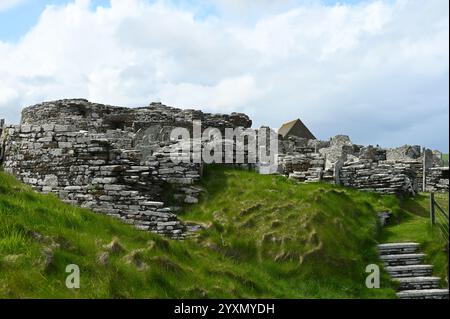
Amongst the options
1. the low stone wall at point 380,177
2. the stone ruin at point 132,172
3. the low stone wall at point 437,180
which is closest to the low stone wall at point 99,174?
the stone ruin at point 132,172

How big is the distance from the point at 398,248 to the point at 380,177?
593 cm

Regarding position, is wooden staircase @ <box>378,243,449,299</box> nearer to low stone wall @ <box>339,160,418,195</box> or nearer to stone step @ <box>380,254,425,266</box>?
stone step @ <box>380,254,425,266</box>

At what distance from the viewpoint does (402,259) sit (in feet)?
47.0

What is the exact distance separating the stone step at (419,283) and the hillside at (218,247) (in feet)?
1.24

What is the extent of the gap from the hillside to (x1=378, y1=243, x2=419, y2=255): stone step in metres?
0.34

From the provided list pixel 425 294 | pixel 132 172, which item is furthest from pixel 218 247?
pixel 425 294

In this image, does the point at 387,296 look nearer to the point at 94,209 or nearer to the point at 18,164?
the point at 94,209

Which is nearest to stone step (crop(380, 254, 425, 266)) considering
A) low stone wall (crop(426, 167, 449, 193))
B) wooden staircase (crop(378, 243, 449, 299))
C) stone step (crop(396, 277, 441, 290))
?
Answer: wooden staircase (crop(378, 243, 449, 299))

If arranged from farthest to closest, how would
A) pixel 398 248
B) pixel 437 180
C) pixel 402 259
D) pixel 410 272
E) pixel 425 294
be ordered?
pixel 437 180, pixel 398 248, pixel 402 259, pixel 410 272, pixel 425 294

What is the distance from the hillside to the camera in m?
9.64

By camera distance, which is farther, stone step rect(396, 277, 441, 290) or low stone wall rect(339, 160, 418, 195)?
low stone wall rect(339, 160, 418, 195)

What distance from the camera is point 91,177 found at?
15.9 m

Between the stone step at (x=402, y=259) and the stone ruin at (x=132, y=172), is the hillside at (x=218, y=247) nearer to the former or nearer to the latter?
the stone step at (x=402, y=259)

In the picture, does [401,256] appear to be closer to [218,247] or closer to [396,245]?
[396,245]
